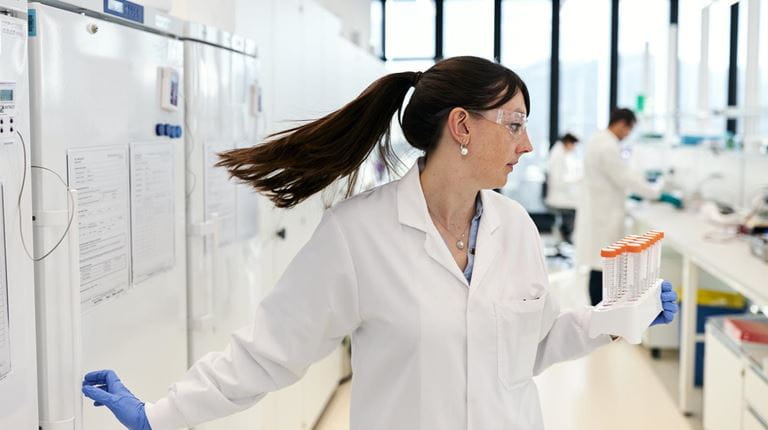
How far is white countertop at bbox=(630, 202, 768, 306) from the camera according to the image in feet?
9.07

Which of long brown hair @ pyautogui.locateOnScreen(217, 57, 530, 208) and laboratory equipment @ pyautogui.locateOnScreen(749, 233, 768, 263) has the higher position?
long brown hair @ pyautogui.locateOnScreen(217, 57, 530, 208)

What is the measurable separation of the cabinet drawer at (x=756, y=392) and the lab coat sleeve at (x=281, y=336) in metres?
1.73

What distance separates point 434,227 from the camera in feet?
5.01

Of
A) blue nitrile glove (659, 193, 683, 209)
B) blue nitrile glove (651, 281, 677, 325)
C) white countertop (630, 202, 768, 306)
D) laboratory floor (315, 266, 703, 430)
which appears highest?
blue nitrile glove (659, 193, 683, 209)

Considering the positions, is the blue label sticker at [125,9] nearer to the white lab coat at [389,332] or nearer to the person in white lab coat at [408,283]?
the person in white lab coat at [408,283]

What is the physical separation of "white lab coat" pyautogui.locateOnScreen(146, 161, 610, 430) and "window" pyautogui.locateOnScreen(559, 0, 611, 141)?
8262 millimetres

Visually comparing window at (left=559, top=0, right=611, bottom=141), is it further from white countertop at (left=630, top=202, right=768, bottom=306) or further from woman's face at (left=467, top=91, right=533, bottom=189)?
woman's face at (left=467, top=91, right=533, bottom=189)

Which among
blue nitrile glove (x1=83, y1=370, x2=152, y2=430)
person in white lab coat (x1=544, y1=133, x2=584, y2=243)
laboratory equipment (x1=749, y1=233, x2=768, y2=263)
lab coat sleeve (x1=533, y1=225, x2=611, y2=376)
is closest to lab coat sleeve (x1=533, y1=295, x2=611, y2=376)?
lab coat sleeve (x1=533, y1=225, x2=611, y2=376)

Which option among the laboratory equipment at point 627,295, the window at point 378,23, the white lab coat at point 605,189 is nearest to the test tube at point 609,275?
the laboratory equipment at point 627,295

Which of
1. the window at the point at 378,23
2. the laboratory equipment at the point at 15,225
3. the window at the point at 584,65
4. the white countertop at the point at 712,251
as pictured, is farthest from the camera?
the window at the point at 584,65

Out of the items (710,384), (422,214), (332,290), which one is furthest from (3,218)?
(710,384)

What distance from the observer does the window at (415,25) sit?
9438mm

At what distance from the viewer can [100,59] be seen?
1.59 metres

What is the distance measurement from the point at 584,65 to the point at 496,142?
27.6ft
